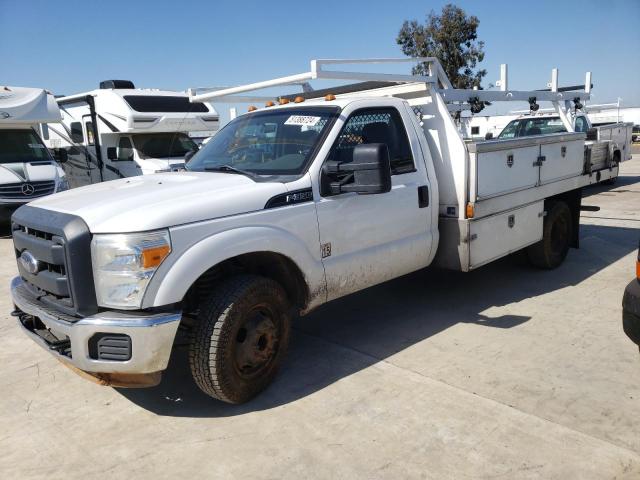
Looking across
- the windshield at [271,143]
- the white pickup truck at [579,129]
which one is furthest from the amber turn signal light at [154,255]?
the white pickup truck at [579,129]

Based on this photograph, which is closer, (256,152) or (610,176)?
(256,152)

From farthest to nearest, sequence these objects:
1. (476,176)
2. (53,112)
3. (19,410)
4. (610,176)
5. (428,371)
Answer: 1. (53,112)
2. (610,176)
3. (476,176)
4. (428,371)
5. (19,410)

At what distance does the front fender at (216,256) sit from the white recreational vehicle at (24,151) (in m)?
8.71

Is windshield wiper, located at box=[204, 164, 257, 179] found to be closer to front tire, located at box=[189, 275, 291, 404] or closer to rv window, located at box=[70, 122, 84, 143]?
front tire, located at box=[189, 275, 291, 404]

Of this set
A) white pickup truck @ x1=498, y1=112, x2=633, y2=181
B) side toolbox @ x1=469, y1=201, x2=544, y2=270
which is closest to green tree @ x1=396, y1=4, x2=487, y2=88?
white pickup truck @ x1=498, y1=112, x2=633, y2=181

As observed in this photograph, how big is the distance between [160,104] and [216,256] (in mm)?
10745

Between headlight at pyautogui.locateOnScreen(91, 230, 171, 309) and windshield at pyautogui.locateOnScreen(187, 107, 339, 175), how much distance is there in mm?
1159

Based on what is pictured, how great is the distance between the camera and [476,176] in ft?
15.8

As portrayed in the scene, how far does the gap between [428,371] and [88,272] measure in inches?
95.1

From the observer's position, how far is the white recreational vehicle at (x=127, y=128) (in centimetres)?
1252

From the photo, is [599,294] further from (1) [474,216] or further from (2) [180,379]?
(2) [180,379]

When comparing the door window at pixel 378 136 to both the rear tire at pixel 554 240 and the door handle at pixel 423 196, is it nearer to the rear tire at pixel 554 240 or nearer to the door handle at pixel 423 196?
the door handle at pixel 423 196

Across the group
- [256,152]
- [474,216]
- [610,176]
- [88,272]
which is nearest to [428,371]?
[474,216]

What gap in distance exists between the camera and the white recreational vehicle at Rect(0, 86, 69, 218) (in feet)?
34.6
